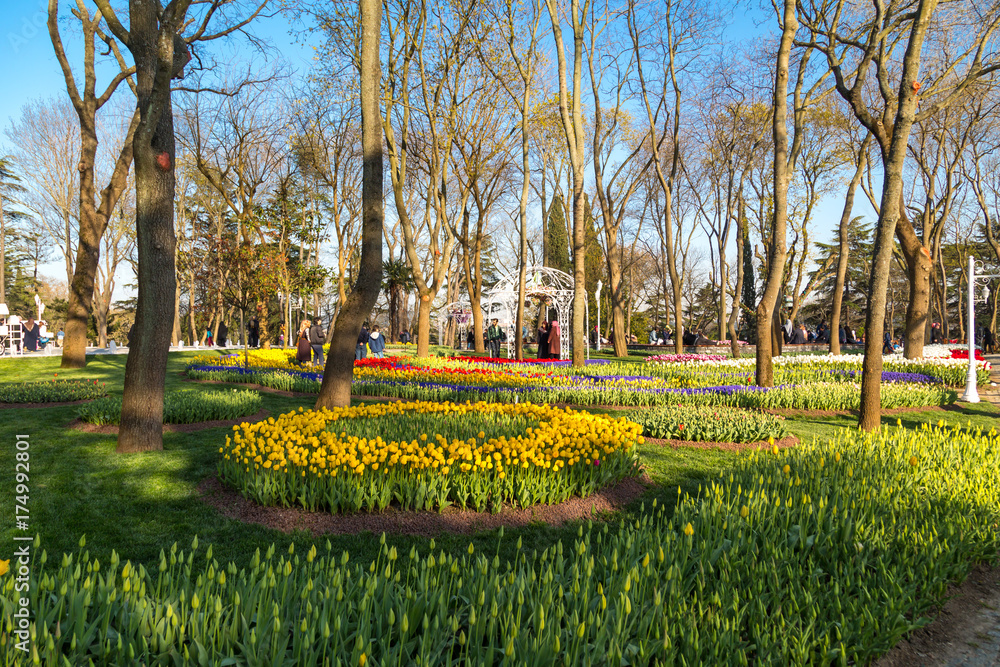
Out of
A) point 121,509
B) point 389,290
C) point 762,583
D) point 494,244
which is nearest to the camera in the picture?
point 762,583

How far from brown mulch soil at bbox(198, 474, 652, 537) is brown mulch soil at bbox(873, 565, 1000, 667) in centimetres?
179

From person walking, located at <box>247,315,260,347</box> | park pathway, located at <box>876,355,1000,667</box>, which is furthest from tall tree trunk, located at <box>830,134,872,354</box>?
person walking, located at <box>247,315,260,347</box>

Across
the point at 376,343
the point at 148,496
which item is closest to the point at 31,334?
the point at 376,343

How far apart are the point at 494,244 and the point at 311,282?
20.8m

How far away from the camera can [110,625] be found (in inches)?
85.0

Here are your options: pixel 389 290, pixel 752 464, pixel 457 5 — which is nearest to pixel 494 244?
pixel 389 290

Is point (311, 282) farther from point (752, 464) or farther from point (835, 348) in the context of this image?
point (752, 464)

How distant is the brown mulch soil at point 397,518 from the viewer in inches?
163

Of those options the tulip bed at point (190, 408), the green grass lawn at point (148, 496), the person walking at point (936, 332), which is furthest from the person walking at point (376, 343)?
the person walking at point (936, 332)

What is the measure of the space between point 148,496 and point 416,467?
223cm

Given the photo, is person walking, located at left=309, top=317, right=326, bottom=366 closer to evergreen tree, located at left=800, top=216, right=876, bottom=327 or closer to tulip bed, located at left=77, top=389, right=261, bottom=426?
tulip bed, located at left=77, top=389, right=261, bottom=426

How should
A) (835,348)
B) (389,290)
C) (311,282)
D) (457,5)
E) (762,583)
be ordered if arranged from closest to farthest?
1. (762,583)
2. (457,5)
3. (835,348)
4. (311,282)
5. (389,290)

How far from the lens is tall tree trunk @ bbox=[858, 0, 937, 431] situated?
6781 millimetres

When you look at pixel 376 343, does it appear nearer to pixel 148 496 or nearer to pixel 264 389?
pixel 264 389
